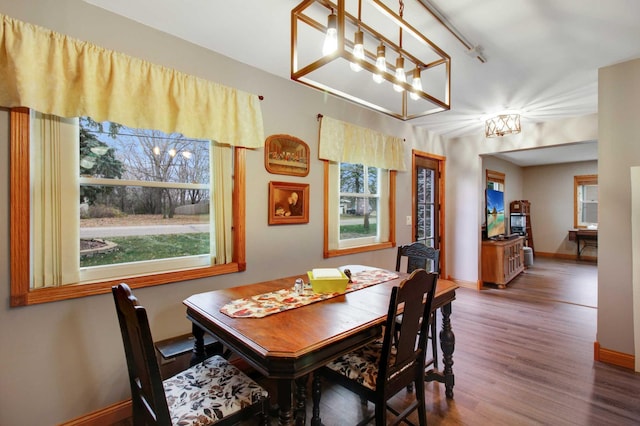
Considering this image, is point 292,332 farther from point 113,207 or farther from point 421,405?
point 113,207

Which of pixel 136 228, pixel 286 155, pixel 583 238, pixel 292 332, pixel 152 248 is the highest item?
pixel 286 155

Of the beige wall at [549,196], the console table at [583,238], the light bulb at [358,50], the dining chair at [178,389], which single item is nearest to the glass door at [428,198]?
the light bulb at [358,50]

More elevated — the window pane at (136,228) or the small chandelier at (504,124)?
the small chandelier at (504,124)

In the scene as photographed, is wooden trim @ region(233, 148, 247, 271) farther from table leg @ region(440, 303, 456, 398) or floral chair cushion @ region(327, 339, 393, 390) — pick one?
table leg @ region(440, 303, 456, 398)

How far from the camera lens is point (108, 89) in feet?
5.90

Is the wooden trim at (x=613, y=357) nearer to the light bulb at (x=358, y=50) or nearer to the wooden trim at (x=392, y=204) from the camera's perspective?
the wooden trim at (x=392, y=204)

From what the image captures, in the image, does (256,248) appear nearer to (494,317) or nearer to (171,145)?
(171,145)

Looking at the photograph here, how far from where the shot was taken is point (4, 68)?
1503 millimetres

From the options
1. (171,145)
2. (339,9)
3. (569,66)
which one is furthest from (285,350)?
(569,66)

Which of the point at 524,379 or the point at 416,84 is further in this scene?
the point at 524,379

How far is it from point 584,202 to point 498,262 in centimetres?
461

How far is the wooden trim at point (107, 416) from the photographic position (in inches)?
69.1

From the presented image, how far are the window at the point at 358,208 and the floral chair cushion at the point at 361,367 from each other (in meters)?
1.46

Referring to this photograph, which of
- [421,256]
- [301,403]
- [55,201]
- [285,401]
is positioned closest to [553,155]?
[421,256]
